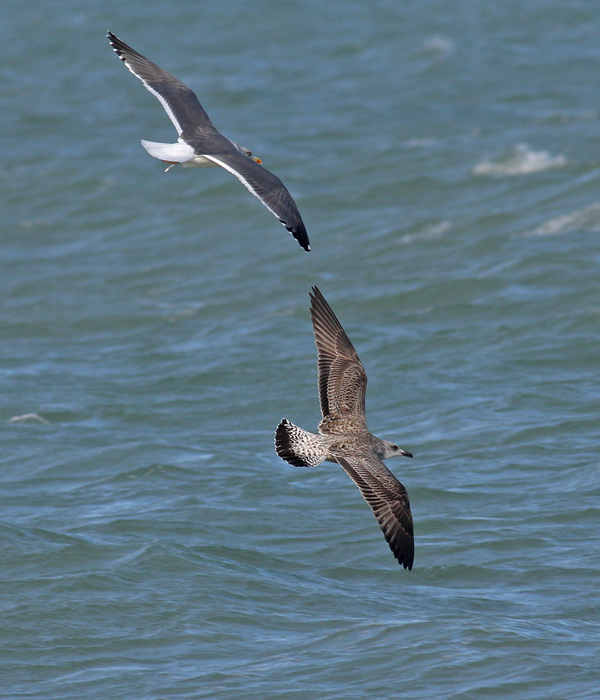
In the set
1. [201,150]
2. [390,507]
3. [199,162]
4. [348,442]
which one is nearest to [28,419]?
[199,162]

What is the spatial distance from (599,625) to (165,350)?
7.86 meters

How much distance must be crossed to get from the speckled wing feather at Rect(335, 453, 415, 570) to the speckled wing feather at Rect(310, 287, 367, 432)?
2.24 ft

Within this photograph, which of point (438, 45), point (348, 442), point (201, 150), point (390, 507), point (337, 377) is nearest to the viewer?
point (390, 507)

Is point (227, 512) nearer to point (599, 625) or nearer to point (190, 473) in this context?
point (190, 473)

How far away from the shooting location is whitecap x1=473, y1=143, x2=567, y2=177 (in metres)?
20.2

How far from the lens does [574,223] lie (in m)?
18.2

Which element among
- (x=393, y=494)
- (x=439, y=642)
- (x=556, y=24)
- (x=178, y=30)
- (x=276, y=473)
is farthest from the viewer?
(x=178, y=30)

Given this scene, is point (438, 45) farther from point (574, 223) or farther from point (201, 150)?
point (201, 150)

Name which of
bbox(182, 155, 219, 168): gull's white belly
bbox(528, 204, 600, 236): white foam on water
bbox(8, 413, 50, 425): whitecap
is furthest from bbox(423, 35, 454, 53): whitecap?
bbox(182, 155, 219, 168): gull's white belly

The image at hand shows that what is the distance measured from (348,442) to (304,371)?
6097 millimetres

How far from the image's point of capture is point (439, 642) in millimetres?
9023

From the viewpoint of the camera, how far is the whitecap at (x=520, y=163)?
20.2 meters

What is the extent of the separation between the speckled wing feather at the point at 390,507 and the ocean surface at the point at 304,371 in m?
1.10

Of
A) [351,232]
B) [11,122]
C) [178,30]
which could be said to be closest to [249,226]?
[351,232]
